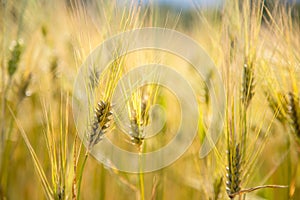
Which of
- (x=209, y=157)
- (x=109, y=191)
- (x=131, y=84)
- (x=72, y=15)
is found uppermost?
(x=72, y=15)

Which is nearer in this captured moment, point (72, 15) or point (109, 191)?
point (72, 15)

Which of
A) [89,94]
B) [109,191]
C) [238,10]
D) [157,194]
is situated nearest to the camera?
[89,94]

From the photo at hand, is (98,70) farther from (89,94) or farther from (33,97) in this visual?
(33,97)

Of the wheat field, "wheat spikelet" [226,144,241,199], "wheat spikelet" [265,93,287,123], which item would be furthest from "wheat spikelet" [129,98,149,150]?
"wheat spikelet" [265,93,287,123]

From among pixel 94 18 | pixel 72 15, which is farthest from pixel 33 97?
pixel 72 15

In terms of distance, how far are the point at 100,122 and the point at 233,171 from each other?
8.6 inches

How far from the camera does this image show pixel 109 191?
134 cm

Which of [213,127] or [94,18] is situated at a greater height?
[94,18]

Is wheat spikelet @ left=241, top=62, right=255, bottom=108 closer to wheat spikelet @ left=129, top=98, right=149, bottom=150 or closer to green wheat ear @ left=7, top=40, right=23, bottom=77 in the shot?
wheat spikelet @ left=129, top=98, right=149, bottom=150

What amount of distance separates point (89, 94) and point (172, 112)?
0.74 metres

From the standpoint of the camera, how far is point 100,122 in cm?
66

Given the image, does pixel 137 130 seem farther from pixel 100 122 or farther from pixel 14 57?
pixel 14 57

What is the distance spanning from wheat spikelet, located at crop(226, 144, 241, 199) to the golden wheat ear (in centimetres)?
20

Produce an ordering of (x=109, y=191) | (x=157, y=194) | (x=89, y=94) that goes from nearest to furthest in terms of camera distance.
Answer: (x=89, y=94)
(x=157, y=194)
(x=109, y=191)
